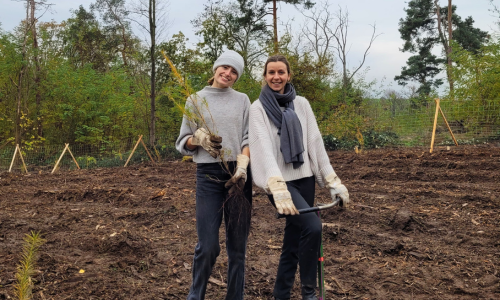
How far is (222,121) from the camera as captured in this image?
269 cm

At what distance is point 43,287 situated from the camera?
126 inches

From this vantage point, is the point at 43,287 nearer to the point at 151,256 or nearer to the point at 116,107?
the point at 151,256

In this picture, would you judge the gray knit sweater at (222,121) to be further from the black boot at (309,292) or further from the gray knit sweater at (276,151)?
the black boot at (309,292)

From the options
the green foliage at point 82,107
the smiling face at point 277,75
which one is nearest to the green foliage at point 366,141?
the green foliage at point 82,107

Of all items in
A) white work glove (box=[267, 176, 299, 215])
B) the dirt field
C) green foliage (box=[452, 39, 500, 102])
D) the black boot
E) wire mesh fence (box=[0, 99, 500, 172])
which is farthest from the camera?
green foliage (box=[452, 39, 500, 102])

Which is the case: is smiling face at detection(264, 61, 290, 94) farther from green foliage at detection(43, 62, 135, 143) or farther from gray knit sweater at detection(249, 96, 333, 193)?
green foliage at detection(43, 62, 135, 143)

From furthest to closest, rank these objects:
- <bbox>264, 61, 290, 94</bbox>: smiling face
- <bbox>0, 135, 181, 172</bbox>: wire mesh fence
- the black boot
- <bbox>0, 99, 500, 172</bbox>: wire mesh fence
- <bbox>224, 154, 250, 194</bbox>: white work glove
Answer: <bbox>0, 135, 181, 172</bbox>: wire mesh fence
<bbox>0, 99, 500, 172</bbox>: wire mesh fence
<bbox>264, 61, 290, 94</bbox>: smiling face
the black boot
<bbox>224, 154, 250, 194</bbox>: white work glove

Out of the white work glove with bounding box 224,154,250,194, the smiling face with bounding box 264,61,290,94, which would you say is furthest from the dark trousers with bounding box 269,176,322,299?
the smiling face with bounding box 264,61,290,94

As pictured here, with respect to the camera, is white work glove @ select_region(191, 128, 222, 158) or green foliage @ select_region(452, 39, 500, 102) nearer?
white work glove @ select_region(191, 128, 222, 158)

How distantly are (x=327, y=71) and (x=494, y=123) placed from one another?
256 inches

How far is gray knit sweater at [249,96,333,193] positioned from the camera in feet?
8.23

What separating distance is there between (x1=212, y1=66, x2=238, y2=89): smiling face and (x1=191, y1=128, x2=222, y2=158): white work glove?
356 mm

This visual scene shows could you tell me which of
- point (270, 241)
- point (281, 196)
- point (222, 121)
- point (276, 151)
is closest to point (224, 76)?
point (222, 121)

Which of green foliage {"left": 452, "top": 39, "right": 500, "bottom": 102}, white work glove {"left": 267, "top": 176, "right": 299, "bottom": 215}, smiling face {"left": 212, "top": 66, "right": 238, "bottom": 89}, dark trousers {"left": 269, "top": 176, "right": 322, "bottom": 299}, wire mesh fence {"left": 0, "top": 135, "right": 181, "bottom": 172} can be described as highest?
green foliage {"left": 452, "top": 39, "right": 500, "bottom": 102}
